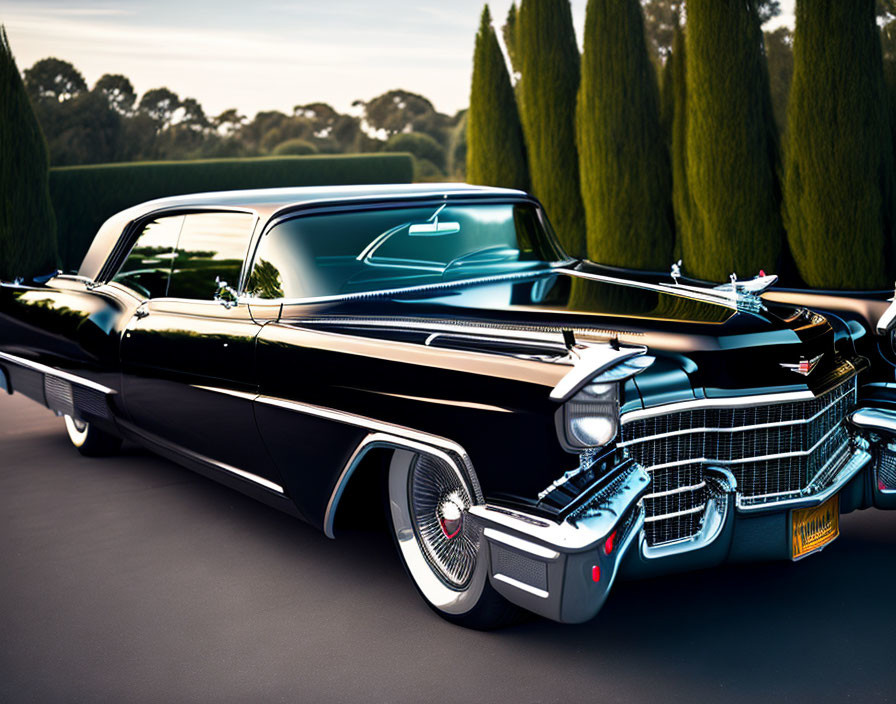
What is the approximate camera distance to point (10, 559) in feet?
12.7

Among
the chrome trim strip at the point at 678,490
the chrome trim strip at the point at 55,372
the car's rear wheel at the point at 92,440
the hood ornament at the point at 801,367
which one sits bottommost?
the car's rear wheel at the point at 92,440

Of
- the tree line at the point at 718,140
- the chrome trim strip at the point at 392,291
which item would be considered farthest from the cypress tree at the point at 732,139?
the chrome trim strip at the point at 392,291

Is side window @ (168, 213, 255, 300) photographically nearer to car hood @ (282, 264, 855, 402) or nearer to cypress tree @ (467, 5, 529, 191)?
car hood @ (282, 264, 855, 402)

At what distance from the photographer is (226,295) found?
12.7 feet

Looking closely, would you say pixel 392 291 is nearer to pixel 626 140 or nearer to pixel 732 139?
pixel 732 139

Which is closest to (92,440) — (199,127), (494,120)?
(494,120)

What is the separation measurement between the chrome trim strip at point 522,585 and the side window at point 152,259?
2.56 m

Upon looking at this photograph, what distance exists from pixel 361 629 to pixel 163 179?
61.3 ft

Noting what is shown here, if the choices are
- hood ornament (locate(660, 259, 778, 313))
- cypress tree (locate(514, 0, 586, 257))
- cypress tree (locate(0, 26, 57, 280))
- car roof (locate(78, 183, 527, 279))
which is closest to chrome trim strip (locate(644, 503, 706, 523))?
hood ornament (locate(660, 259, 778, 313))

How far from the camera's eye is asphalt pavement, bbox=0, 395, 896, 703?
270 cm

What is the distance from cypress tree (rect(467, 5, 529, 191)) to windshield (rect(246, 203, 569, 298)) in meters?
6.97

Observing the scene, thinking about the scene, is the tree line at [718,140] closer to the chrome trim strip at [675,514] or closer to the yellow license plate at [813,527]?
the yellow license plate at [813,527]

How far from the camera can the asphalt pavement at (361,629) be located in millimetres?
2703

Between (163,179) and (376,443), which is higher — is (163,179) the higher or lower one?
the higher one
